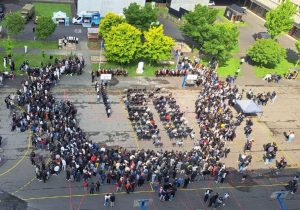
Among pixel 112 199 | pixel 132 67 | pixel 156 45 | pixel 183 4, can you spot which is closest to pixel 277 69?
pixel 156 45

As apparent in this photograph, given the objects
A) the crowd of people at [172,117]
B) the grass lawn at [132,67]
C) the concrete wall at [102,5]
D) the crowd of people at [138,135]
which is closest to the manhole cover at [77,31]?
the concrete wall at [102,5]

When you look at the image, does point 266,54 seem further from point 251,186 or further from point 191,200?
point 191,200

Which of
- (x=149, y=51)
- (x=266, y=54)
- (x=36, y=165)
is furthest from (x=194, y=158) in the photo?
(x=266, y=54)

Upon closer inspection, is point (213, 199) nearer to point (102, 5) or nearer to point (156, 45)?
point (156, 45)

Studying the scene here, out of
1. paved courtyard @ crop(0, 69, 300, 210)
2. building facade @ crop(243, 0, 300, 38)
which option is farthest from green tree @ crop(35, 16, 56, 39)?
building facade @ crop(243, 0, 300, 38)

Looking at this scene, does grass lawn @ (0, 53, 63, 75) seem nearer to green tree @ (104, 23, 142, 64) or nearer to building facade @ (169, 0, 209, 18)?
green tree @ (104, 23, 142, 64)
